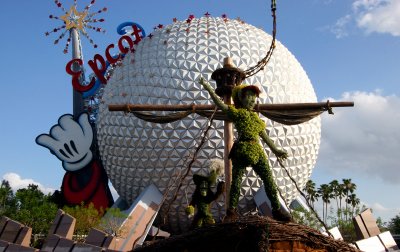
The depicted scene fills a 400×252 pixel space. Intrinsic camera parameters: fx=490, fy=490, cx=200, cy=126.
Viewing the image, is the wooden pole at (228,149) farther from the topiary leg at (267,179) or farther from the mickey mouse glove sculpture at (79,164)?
the mickey mouse glove sculpture at (79,164)

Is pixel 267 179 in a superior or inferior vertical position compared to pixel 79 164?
inferior

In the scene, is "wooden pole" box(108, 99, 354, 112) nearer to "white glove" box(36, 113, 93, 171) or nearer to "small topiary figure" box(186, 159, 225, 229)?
"small topiary figure" box(186, 159, 225, 229)

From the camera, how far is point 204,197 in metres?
8.12

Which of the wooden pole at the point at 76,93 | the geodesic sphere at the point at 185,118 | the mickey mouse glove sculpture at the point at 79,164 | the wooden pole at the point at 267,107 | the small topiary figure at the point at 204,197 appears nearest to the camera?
the small topiary figure at the point at 204,197

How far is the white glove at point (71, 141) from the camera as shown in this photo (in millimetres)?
26797


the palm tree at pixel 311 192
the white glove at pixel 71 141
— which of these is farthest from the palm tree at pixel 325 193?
the white glove at pixel 71 141

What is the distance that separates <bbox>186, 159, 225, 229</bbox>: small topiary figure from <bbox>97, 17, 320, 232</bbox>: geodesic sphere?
12.6 metres

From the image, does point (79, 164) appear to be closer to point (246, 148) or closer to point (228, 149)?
point (228, 149)

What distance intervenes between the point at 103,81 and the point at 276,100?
11139 millimetres

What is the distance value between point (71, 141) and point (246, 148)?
21.7 m

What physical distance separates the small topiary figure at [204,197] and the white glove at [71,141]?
1940cm

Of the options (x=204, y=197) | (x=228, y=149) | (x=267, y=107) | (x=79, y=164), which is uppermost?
(x=79, y=164)

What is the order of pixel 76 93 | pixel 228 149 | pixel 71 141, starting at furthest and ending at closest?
pixel 76 93 → pixel 71 141 → pixel 228 149

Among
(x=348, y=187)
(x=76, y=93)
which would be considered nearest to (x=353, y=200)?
(x=348, y=187)
